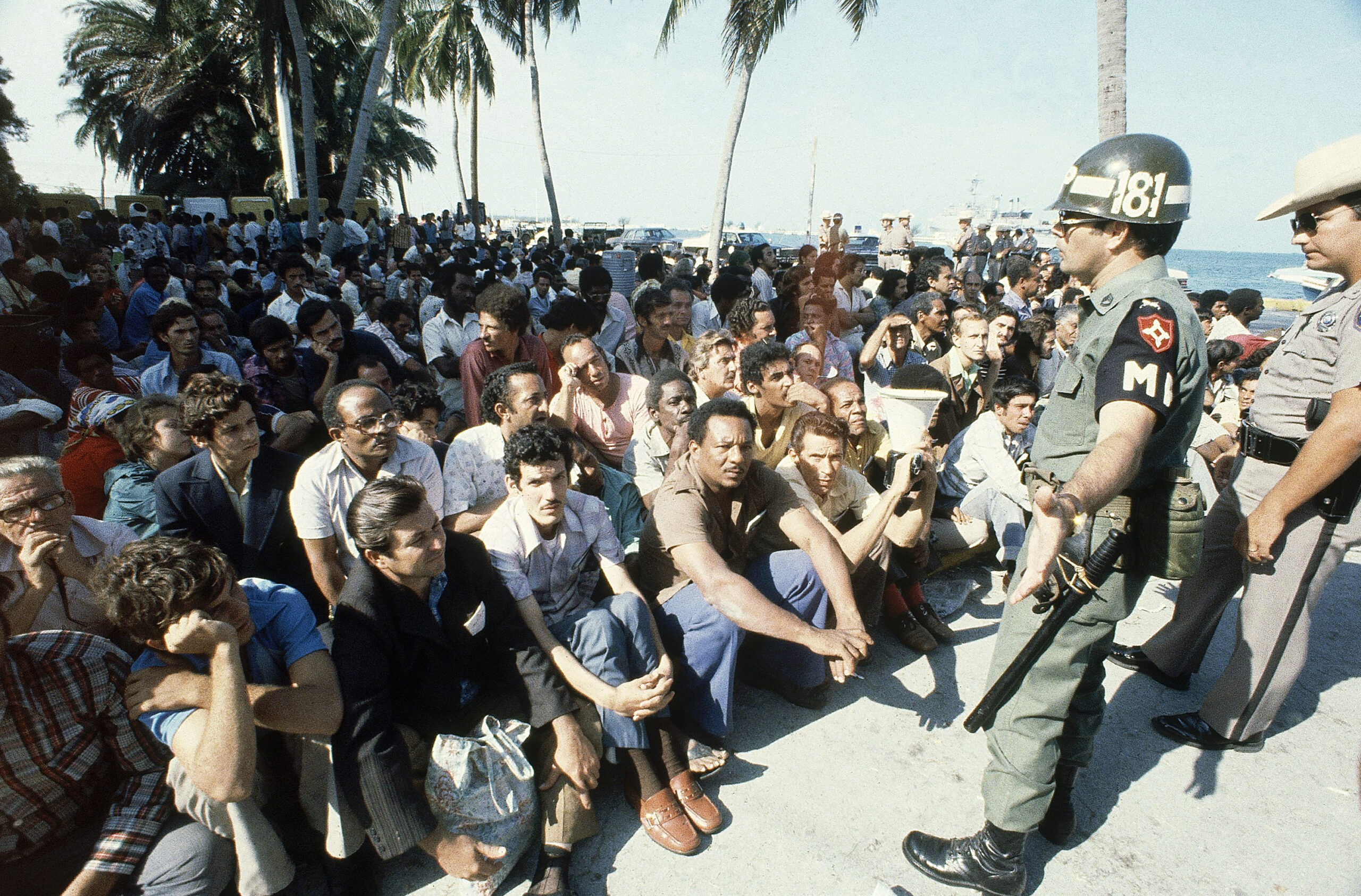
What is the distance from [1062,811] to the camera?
2402 millimetres

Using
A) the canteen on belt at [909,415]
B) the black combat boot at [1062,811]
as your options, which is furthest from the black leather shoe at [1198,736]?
the canteen on belt at [909,415]

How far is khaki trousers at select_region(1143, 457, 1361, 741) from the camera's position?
102 inches

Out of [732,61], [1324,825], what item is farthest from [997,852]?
[732,61]

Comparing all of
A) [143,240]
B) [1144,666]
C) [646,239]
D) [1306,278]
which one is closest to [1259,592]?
[1144,666]

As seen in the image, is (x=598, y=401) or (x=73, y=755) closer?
(x=73, y=755)

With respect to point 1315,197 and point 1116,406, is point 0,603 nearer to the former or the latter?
point 1116,406

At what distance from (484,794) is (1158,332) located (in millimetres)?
2325

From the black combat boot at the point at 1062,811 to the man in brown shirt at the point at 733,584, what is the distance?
743 mm

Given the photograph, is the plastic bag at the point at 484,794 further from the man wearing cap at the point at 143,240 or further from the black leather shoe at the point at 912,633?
the man wearing cap at the point at 143,240

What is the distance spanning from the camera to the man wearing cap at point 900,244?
1278cm

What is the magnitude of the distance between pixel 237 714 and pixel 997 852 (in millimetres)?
2184

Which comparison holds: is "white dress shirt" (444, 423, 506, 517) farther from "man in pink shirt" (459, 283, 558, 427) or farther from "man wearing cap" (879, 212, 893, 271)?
"man wearing cap" (879, 212, 893, 271)

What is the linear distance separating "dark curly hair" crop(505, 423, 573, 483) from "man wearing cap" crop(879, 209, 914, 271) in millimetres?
11248

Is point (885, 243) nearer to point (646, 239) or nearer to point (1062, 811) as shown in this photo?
point (1062, 811)
